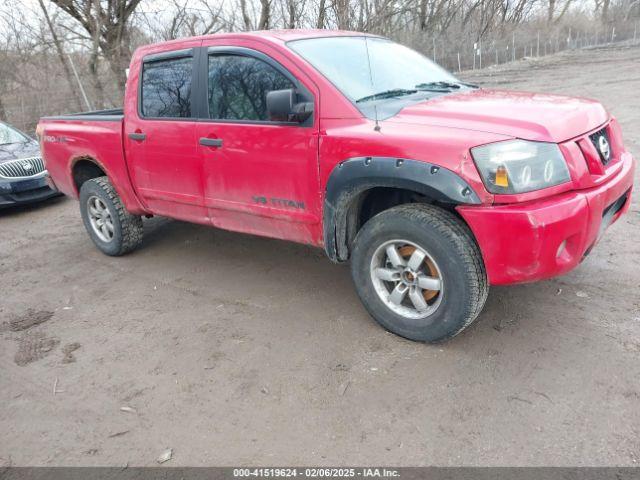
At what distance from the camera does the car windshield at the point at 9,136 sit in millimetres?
8195

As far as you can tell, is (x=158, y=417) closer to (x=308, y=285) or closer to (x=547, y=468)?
(x=308, y=285)

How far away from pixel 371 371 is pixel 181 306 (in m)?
1.69

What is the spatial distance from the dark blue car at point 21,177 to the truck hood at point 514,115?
644 centimetres

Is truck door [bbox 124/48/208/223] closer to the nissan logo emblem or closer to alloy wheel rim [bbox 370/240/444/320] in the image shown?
alloy wheel rim [bbox 370/240/444/320]

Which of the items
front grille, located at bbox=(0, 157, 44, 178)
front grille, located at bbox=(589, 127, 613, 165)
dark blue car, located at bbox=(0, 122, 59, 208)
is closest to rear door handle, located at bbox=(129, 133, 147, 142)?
front grille, located at bbox=(589, 127, 613, 165)

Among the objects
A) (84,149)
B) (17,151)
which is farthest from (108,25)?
(84,149)

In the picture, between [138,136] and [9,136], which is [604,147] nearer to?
[138,136]

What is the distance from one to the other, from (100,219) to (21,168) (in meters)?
3.33

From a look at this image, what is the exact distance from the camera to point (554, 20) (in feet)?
146

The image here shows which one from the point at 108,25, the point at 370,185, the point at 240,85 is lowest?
the point at 370,185

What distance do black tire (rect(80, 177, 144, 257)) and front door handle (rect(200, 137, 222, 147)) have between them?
5.01 feet

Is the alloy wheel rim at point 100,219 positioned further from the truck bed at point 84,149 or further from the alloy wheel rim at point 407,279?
the alloy wheel rim at point 407,279

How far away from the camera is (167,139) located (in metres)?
3.92

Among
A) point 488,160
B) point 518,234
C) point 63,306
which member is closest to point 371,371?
point 518,234
